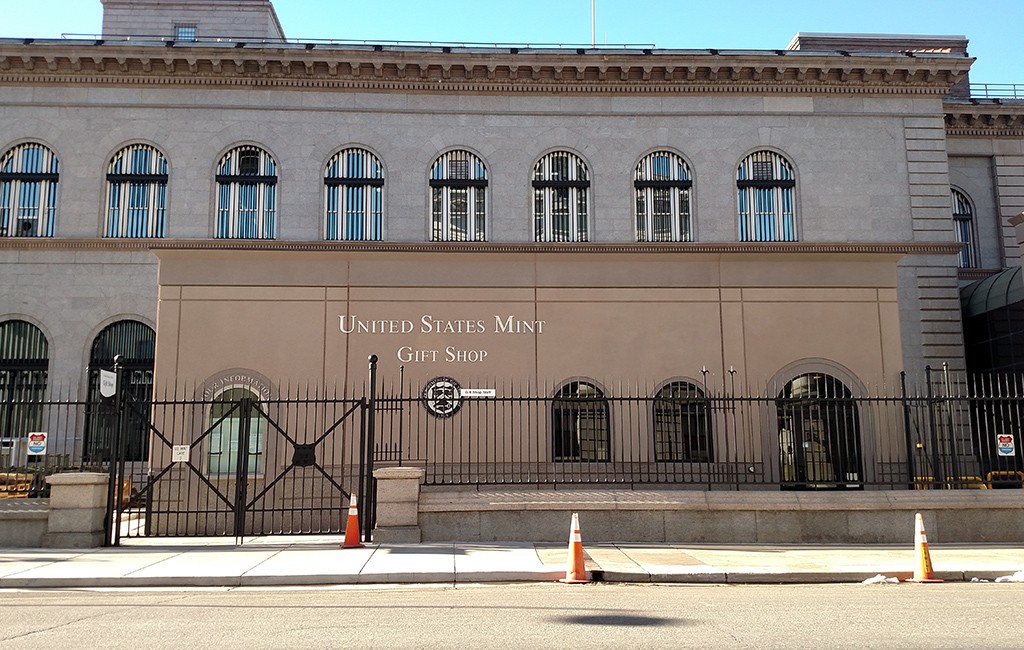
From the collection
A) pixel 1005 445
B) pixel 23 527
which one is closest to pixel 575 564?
pixel 23 527

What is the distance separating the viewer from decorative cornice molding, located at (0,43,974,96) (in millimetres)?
26516

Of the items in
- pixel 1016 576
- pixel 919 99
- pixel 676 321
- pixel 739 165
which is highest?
pixel 919 99

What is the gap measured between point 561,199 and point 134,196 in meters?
12.9

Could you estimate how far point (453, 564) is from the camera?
12.3 m

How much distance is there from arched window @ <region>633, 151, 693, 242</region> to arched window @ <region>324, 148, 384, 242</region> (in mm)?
7775

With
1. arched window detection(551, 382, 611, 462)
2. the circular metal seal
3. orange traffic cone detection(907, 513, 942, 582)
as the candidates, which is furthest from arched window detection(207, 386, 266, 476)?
orange traffic cone detection(907, 513, 942, 582)

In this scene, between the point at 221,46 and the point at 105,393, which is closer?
the point at 105,393

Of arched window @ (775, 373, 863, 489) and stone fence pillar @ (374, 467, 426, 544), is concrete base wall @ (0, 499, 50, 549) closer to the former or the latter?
stone fence pillar @ (374, 467, 426, 544)

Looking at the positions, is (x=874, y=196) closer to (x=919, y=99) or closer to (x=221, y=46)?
(x=919, y=99)

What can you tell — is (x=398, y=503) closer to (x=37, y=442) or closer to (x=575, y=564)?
(x=575, y=564)

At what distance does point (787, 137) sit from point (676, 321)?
826 cm

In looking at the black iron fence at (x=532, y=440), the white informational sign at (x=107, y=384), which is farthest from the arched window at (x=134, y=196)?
the white informational sign at (x=107, y=384)

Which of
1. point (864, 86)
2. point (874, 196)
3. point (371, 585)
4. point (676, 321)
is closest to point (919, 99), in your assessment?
point (864, 86)

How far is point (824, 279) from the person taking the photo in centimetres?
2270
